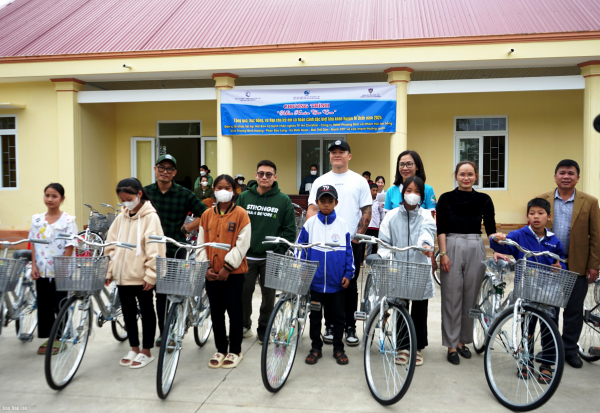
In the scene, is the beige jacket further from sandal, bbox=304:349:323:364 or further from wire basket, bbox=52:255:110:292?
sandal, bbox=304:349:323:364

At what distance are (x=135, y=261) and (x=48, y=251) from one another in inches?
40.7

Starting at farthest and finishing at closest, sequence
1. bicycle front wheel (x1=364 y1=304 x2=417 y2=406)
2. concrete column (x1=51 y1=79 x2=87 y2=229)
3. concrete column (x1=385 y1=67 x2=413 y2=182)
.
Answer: concrete column (x1=51 y1=79 x2=87 y2=229)
concrete column (x1=385 y1=67 x2=413 y2=182)
bicycle front wheel (x1=364 y1=304 x2=417 y2=406)

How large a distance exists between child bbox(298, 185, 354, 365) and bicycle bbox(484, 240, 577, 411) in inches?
48.4

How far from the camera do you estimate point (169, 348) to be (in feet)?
11.5

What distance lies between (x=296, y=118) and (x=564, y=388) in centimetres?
741

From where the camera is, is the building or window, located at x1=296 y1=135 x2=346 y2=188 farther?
window, located at x1=296 y1=135 x2=346 y2=188

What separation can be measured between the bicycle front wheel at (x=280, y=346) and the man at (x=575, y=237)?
2.42m

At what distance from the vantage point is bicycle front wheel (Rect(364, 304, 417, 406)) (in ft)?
10.7

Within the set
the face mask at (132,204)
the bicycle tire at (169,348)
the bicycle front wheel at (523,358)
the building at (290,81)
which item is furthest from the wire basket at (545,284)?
the building at (290,81)

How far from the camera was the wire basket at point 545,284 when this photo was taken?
3145 mm

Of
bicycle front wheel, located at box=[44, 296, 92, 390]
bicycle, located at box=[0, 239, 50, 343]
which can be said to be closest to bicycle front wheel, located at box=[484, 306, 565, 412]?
bicycle front wheel, located at box=[44, 296, 92, 390]

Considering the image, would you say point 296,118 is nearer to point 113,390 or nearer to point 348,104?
point 348,104

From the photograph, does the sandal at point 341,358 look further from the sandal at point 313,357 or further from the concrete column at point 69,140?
the concrete column at point 69,140

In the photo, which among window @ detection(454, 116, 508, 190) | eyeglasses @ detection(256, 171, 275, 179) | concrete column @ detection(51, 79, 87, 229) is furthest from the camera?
window @ detection(454, 116, 508, 190)
